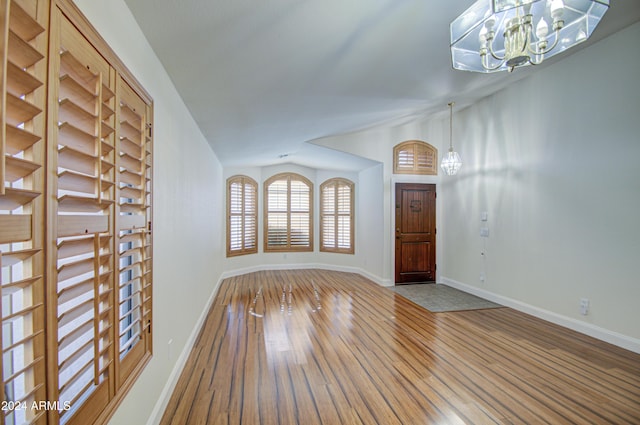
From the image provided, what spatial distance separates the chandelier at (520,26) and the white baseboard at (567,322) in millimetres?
2945

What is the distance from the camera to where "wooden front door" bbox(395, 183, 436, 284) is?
5.57m

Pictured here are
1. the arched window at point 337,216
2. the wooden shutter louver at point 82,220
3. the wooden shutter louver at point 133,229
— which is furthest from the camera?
the arched window at point 337,216

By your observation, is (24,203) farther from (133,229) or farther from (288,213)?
(288,213)

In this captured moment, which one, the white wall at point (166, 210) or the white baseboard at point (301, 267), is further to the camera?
the white baseboard at point (301, 267)

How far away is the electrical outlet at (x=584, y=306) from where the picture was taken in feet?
10.6

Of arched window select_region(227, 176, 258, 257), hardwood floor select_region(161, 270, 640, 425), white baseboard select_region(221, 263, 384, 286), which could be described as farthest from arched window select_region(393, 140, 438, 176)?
Answer: arched window select_region(227, 176, 258, 257)

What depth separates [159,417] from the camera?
6.09 feet

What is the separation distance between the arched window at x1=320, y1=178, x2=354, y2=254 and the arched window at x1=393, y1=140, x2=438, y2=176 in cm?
154

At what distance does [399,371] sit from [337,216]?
4.73m

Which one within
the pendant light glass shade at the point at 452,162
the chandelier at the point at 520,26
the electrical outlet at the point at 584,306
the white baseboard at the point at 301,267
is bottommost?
the white baseboard at the point at 301,267

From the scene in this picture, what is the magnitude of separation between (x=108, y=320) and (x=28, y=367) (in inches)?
20.0

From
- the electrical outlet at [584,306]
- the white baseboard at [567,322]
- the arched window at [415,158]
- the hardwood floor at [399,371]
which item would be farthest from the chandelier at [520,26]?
the arched window at [415,158]

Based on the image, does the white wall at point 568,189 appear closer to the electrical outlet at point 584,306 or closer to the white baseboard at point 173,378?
the electrical outlet at point 584,306

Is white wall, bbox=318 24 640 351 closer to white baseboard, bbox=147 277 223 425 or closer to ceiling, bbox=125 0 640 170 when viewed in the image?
ceiling, bbox=125 0 640 170
